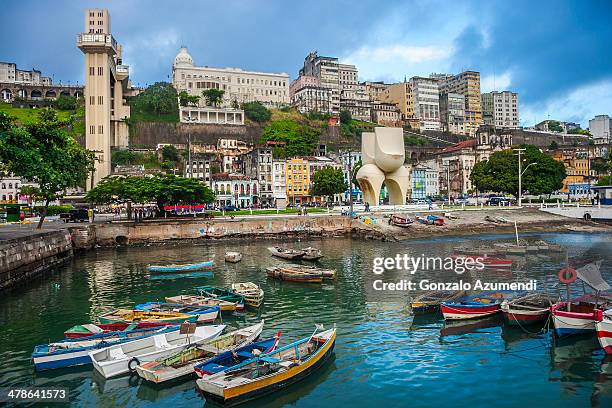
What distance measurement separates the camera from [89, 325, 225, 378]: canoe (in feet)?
55.8

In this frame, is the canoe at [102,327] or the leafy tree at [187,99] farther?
the leafy tree at [187,99]

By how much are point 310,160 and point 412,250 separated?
60.3m

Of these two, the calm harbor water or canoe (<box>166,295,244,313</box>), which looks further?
canoe (<box>166,295,244,313</box>)

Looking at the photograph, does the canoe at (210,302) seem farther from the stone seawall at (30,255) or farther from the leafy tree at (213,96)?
the leafy tree at (213,96)

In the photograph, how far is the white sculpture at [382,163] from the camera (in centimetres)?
6950

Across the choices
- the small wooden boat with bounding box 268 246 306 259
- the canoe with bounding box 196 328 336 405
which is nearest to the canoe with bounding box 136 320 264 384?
the canoe with bounding box 196 328 336 405

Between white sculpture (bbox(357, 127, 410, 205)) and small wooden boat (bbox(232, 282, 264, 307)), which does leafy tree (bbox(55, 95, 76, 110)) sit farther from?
small wooden boat (bbox(232, 282, 264, 307))

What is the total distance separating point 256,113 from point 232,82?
24.8 m

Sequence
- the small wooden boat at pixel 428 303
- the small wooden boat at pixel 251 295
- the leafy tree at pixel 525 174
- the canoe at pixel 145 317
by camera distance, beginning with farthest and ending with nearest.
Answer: the leafy tree at pixel 525 174
the small wooden boat at pixel 251 295
the small wooden boat at pixel 428 303
the canoe at pixel 145 317

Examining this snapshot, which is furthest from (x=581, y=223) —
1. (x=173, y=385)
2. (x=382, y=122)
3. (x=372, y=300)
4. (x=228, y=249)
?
(x=382, y=122)

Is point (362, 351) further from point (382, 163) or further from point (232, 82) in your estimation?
point (232, 82)

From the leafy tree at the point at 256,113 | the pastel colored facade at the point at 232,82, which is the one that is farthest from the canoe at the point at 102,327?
the pastel colored facade at the point at 232,82

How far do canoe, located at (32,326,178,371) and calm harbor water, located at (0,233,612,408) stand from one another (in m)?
0.35

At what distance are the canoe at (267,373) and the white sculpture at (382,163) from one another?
53.4m
